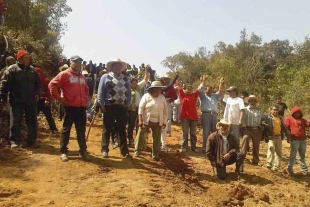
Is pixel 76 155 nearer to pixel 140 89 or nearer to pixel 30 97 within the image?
pixel 30 97

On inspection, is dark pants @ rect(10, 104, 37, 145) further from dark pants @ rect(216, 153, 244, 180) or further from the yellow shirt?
the yellow shirt

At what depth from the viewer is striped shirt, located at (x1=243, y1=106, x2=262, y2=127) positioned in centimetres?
828

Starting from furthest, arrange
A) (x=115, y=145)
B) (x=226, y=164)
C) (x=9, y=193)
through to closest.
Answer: (x=115, y=145) → (x=226, y=164) → (x=9, y=193)

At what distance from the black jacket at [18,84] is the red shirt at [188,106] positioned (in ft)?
13.1

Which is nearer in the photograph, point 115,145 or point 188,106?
point 115,145

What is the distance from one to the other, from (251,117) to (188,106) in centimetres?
168

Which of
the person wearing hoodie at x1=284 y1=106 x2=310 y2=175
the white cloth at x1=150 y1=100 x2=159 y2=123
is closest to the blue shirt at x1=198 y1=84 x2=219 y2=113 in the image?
the person wearing hoodie at x1=284 y1=106 x2=310 y2=175

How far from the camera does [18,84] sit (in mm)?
6453

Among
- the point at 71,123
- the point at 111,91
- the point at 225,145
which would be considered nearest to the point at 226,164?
the point at 225,145

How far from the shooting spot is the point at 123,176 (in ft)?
18.1

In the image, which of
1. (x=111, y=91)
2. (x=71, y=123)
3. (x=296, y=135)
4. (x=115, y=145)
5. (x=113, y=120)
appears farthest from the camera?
(x=296, y=135)

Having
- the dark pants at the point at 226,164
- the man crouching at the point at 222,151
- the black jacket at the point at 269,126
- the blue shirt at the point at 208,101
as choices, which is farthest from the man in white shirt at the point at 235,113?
the dark pants at the point at 226,164

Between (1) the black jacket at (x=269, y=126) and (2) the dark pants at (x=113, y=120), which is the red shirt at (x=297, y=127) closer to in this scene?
(1) the black jacket at (x=269, y=126)

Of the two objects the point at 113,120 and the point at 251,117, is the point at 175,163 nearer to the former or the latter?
the point at 113,120
